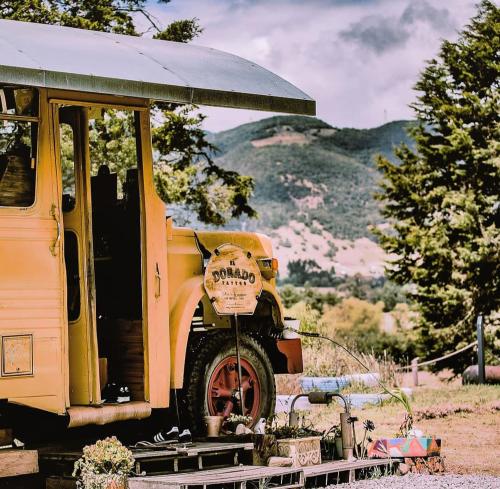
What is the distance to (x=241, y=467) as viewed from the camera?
26.1 feet

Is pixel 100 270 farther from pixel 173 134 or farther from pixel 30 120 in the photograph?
pixel 173 134

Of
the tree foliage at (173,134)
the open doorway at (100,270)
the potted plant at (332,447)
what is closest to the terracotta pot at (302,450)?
the potted plant at (332,447)

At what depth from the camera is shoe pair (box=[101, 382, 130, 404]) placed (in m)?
8.21

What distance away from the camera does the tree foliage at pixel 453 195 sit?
93.8 feet

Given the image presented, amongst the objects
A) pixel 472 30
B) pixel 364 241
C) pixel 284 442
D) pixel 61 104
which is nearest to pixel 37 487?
pixel 284 442

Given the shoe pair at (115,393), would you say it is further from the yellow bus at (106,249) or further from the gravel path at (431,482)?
the gravel path at (431,482)

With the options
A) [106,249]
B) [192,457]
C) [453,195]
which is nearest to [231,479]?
[192,457]

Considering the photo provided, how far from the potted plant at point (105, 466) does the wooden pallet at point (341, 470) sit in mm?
1554

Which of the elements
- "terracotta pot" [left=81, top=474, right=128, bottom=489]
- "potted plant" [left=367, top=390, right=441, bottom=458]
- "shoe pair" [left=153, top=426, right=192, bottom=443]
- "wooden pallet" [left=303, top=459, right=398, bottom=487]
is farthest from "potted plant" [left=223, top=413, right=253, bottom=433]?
"terracotta pot" [left=81, top=474, right=128, bottom=489]

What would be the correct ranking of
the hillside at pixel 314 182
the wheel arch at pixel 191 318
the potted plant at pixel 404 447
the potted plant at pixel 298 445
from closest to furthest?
1. the potted plant at pixel 298 445
2. the wheel arch at pixel 191 318
3. the potted plant at pixel 404 447
4. the hillside at pixel 314 182

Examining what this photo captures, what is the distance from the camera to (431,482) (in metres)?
8.25

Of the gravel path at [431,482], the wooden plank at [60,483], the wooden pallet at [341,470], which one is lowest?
the gravel path at [431,482]

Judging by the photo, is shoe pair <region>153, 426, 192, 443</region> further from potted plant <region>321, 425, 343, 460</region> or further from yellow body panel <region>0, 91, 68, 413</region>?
potted plant <region>321, 425, 343, 460</region>

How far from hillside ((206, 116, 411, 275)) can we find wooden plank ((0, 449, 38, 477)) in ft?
219
